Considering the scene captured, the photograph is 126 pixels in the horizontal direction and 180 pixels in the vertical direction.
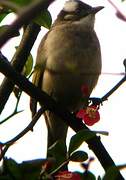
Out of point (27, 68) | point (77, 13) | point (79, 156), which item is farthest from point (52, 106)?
point (77, 13)

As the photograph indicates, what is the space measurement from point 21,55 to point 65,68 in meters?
0.97

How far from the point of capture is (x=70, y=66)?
13.7 feet

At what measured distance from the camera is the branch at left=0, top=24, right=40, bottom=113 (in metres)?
2.87

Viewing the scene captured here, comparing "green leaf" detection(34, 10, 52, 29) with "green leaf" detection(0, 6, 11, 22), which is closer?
"green leaf" detection(0, 6, 11, 22)

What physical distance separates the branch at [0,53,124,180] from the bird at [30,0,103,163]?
107cm

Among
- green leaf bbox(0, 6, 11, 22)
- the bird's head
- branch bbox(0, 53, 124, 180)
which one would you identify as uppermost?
green leaf bbox(0, 6, 11, 22)

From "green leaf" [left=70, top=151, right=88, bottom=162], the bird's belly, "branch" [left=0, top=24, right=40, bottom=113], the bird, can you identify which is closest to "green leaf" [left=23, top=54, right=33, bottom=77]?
"branch" [left=0, top=24, right=40, bottom=113]

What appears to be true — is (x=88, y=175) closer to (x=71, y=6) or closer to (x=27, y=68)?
(x=27, y=68)

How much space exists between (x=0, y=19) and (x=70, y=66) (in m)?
1.63

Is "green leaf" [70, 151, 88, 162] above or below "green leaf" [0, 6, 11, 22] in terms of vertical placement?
below

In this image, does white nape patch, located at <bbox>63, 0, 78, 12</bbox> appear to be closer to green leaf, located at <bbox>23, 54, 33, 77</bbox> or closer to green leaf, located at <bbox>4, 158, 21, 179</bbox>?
green leaf, located at <bbox>23, 54, 33, 77</bbox>

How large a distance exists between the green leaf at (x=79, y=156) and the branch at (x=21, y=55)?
0.90 meters

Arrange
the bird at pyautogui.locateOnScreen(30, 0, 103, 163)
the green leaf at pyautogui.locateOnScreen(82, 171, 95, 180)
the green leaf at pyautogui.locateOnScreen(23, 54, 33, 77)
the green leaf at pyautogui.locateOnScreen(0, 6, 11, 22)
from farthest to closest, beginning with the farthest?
the bird at pyautogui.locateOnScreen(30, 0, 103, 163) < the green leaf at pyautogui.locateOnScreen(23, 54, 33, 77) < the green leaf at pyautogui.locateOnScreen(0, 6, 11, 22) < the green leaf at pyautogui.locateOnScreen(82, 171, 95, 180)

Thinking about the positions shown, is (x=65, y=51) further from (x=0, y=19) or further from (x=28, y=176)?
(x=28, y=176)
